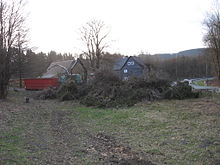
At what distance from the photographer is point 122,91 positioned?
2022 centimetres

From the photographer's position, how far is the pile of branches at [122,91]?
1928 cm

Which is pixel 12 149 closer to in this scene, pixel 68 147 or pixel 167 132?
pixel 68 147

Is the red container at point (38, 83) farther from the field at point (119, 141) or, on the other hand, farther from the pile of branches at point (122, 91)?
the field at point (119, 141)

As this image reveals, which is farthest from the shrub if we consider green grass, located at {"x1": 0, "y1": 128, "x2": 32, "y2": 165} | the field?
green grass, located at {"x1": 0, "y1": 128, "x2": 32, "y2": 165}

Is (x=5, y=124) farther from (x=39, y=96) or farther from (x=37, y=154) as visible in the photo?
(x=39, y=96)

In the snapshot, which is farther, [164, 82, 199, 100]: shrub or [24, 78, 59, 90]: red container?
[24, 78, 59, 90]: red container

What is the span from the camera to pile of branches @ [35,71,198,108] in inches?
759

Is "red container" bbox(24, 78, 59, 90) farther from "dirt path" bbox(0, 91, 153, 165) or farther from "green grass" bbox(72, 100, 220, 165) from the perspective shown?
"dirt path" bbox(0, 91, 153, 165)

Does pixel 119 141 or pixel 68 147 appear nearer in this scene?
pixel 68 147

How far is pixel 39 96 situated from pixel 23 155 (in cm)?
2146

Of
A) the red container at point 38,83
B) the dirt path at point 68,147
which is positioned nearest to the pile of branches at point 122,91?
the dirt path at point 68,147

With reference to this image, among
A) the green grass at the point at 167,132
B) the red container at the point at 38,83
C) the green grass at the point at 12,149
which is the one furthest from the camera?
the red container at the point at 38,83

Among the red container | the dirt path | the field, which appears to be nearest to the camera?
the dirt path

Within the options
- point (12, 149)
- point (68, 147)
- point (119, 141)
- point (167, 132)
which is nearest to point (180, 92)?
point (167, 132)
